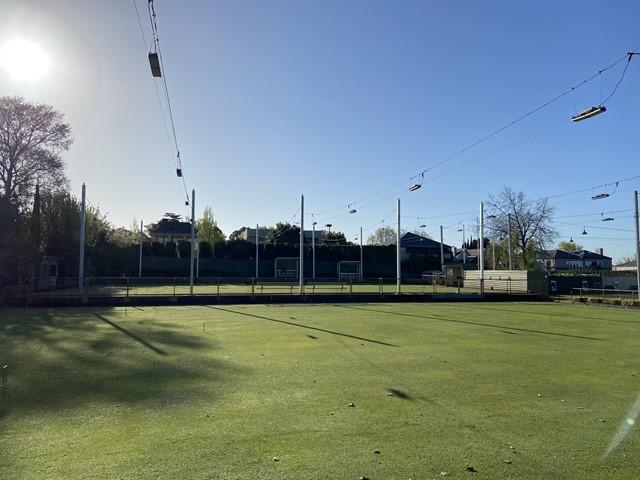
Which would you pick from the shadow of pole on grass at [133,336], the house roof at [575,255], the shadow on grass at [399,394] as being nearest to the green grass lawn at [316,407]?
the shadow on grass at [399,394]

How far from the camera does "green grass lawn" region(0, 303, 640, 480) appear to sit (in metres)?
5.00

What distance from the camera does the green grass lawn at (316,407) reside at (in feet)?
16.4

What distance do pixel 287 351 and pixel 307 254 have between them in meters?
57.5

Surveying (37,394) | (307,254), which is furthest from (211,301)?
(307,254)

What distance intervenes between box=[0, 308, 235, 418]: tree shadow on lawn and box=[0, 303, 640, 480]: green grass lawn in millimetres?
57

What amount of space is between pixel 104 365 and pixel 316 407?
18.3ft

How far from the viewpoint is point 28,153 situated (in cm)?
4250

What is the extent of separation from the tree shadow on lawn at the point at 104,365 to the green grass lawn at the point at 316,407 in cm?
6

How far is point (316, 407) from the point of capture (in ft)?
23.4

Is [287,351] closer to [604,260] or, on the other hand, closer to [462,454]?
[462,454]

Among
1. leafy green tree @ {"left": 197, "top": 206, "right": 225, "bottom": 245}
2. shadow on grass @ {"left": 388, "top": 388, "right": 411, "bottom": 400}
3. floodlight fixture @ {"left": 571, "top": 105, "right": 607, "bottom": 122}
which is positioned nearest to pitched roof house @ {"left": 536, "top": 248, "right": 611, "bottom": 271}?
leafy green tree @ {"left": 197, "top": 206, "right": 225, "bottom": 245}

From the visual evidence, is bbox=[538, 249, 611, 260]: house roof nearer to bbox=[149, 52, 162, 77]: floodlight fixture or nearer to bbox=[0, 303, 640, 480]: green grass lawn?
bbox=[0, 303, 640, 480]: green grass lawn

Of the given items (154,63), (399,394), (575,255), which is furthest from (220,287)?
(575,255)

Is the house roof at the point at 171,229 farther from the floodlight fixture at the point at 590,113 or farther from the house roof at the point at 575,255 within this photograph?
the floodlight fixture at the point at 590,113
